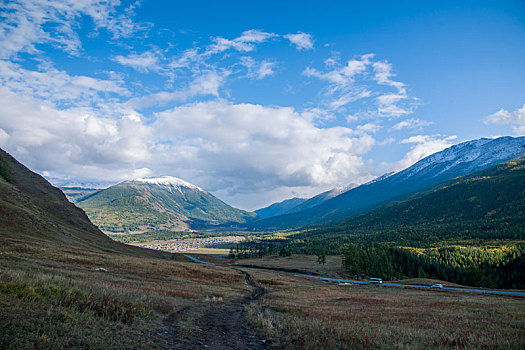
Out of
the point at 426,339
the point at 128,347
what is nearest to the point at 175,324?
the point at 128,347

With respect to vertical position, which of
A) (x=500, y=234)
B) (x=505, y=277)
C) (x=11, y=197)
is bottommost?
(x=505, y=277)

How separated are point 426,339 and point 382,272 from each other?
11024 centimetres

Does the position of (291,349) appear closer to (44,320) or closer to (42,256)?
(44,320)

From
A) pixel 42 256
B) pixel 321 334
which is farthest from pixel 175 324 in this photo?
pixel 42 256

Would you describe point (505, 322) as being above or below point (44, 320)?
below

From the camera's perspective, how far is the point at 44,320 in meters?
10.3

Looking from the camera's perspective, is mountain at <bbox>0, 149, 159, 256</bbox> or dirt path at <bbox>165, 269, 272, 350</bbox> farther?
mountain at <bbox>0, 149, 159, 256</bbox>

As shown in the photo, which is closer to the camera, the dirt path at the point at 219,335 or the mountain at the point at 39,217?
the dirt path at the point at 219,335

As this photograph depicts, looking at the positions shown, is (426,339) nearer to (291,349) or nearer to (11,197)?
(291,349)

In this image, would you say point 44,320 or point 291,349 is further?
point 291,349

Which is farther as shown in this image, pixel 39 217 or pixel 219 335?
pixel 39 217

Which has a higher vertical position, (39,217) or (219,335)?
(39,217)

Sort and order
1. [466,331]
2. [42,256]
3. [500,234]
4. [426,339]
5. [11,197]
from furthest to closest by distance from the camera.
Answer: [500,234] → [11,197] → [42,256] → [466,331] → [426,339]

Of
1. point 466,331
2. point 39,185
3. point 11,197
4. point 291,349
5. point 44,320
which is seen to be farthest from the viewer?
point 39,185
